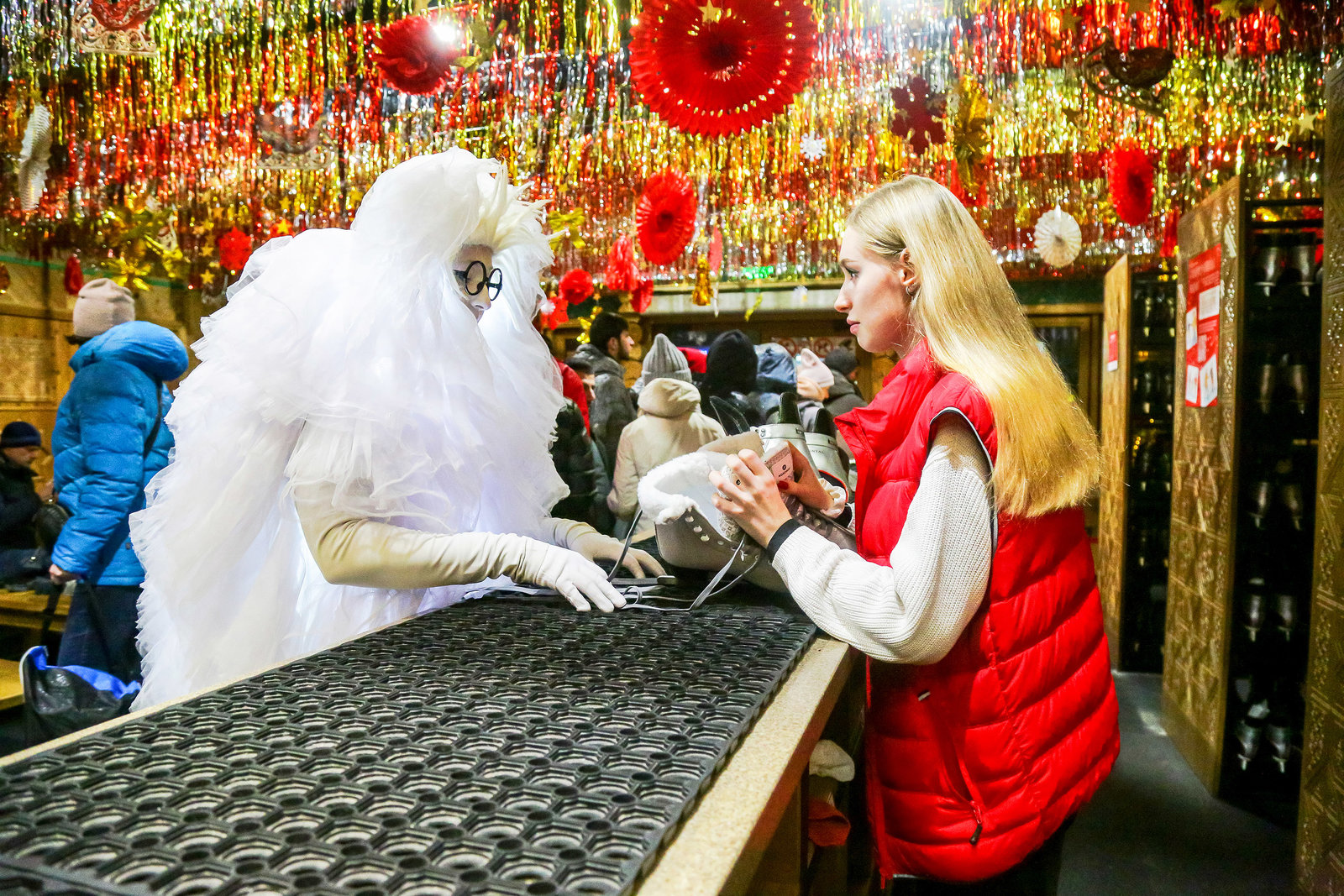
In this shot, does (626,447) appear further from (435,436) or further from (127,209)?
(127,209)

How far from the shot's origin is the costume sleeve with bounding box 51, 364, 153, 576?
9.45ft

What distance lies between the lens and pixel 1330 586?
2.38m

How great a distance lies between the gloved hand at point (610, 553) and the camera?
192 centimetres

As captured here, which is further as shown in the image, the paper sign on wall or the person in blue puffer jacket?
the paper sign on wall

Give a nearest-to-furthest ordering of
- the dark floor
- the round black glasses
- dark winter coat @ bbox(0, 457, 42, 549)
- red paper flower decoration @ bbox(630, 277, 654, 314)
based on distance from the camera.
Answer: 1. the round black glasses
2. the dark floor
3. dark winter coat @ bbox(0, 457, 42, 549)
4. red paper flower decoration @ bbox(630, 277, 654, 314)

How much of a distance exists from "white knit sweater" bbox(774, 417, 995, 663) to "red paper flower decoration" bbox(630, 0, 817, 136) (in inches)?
65.8

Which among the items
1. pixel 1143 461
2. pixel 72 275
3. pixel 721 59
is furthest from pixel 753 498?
pixel 72 275

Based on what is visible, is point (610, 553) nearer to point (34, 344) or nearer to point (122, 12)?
point (122, 12)

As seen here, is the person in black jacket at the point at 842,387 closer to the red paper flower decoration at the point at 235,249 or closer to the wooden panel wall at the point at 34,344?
the red paper flower decoration at the point at 235,249

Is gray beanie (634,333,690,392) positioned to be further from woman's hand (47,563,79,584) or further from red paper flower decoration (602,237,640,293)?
woman's hand (47,563,79,584)

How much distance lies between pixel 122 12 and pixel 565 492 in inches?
103

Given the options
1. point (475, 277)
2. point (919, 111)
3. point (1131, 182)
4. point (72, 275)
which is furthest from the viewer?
point (72, 275)

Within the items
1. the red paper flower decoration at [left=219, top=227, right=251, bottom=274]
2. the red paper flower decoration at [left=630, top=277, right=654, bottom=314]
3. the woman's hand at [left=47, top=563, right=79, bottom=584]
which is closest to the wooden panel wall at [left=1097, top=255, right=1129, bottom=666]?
the red paper flower decoration at [left=630, top=277, right=654, bottom=314]

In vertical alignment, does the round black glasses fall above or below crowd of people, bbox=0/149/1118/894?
above
